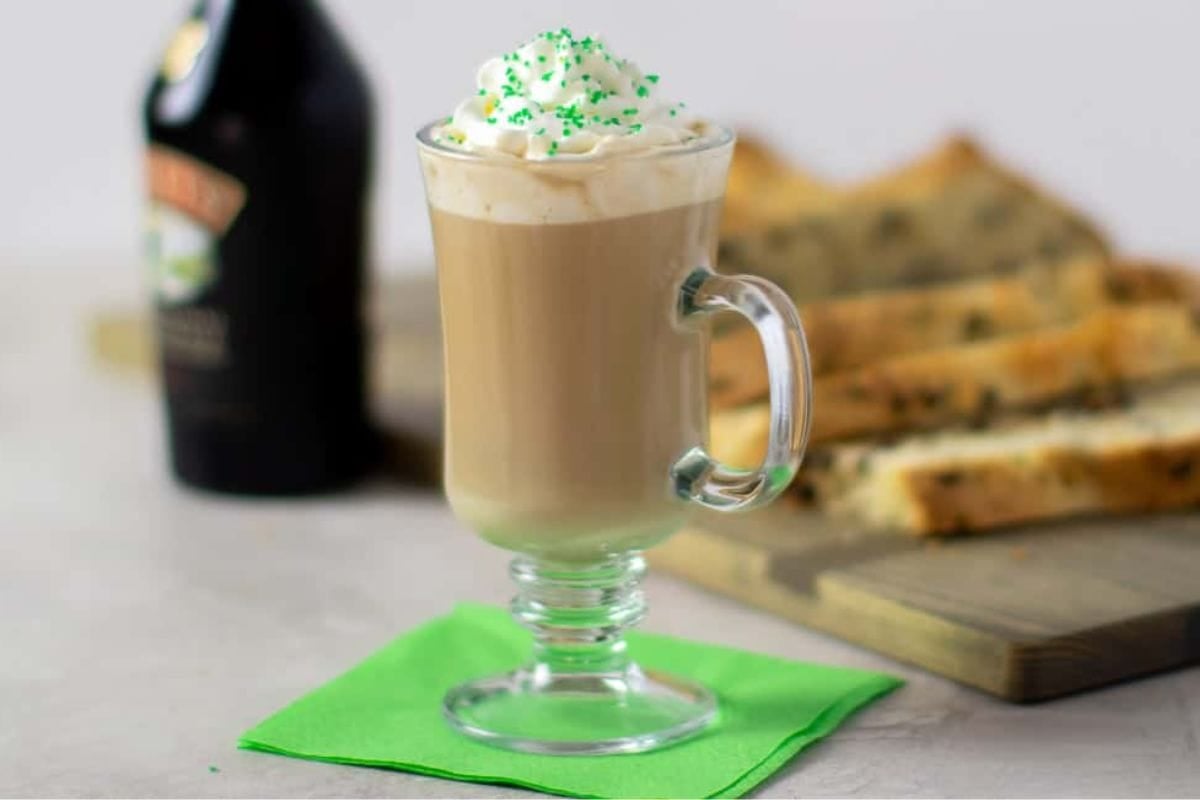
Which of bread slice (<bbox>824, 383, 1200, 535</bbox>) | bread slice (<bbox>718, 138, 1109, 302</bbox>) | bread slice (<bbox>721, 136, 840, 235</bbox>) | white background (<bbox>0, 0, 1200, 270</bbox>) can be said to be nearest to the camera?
bread slice (<bbox>824, 383, 1200, 535</bbox>)

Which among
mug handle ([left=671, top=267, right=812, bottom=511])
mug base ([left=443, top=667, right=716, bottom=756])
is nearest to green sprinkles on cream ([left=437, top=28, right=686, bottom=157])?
mug handle ([left=671, top=267, right=812, bottom=511])

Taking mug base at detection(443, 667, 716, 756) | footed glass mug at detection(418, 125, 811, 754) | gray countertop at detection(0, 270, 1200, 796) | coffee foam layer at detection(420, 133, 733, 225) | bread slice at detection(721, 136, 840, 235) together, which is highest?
coffee foam layer at detection(420, 133, 733, 225)

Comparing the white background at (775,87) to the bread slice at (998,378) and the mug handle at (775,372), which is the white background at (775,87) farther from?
the mug handle at (775,372)

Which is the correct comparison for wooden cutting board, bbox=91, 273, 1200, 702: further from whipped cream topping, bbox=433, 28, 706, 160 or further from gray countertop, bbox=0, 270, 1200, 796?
whipped cream topping, bbox=433, 28, 706, 160

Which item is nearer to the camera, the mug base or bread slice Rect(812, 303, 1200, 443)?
the mug base

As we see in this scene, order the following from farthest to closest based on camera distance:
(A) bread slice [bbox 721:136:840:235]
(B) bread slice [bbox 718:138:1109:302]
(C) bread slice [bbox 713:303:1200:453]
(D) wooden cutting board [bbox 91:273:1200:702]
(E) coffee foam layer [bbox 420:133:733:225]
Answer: (A) bread slice [bbox 721:136:840:235]
(B) bread slice [bbox 718:138:1109:302]
(C) bread slice [bbox 713:303:1200:453]
(D) wooden cutting board [bbox 91:273:1200:702]
(E) coffee foam layer [bbox 420:133:733:225]

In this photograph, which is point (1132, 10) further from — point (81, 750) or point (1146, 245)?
point (81, 750)

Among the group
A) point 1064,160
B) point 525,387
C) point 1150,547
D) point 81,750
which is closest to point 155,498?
point 81,750

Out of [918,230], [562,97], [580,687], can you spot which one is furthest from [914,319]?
[562,97]
